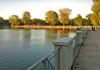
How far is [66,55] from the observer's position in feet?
13.9

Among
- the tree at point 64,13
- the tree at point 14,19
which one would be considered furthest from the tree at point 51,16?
the tree at point 14,19

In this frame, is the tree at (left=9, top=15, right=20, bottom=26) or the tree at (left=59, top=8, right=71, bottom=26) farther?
the tree at (left=9, top=15, right=20, bottom=26)

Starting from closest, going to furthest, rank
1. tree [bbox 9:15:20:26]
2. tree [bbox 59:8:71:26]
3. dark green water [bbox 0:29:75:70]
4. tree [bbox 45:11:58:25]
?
dark green water [bbox 0:29:75:70] → tree [bbox 59:8:71:26] → tree [bbox 45:11:58:25] → tree [bbox 9:15:20:26]

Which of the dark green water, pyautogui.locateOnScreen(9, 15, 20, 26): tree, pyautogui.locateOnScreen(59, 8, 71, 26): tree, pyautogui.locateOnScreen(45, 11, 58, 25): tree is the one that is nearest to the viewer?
the dark green water

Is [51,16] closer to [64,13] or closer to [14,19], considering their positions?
[64,13]

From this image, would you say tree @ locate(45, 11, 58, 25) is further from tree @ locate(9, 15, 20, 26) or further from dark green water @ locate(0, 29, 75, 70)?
dark green water @ locate(0, 29, 75, 70)

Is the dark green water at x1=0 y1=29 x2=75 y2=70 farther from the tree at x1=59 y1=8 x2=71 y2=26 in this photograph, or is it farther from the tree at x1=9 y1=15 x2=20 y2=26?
the tree at x1=9 y1=15 x2=20 y2=26

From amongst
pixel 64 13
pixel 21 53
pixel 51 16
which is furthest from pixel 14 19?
pixel 21 53

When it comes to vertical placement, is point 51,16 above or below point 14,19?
above

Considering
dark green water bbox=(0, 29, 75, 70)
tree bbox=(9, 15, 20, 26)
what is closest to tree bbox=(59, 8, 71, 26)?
tree bbox=(9, 15, 20, 26)

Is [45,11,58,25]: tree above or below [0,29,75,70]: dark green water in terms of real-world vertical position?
above

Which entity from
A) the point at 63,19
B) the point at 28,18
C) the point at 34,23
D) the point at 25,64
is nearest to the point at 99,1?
the point at 25,64

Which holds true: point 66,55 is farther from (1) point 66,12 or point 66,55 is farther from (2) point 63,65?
(1) point 66,12

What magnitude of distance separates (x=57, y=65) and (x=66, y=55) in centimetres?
49
